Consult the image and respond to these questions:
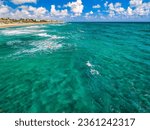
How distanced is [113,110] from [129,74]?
764 cm

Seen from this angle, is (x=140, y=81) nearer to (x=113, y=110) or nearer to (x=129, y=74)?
(x=129, y=74)

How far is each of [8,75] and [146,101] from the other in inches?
507

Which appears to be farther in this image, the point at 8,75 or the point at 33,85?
the point at 8,75

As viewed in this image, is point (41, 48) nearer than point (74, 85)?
No

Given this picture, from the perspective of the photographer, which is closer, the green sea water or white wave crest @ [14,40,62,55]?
the green sea water

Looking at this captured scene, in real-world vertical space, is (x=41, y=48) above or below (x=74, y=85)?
below

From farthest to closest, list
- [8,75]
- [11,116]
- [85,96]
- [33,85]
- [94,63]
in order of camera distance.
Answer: [94,63]
[8,75]
[33,85]
[85,96]
[11,116]

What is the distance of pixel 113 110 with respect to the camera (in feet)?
40.7

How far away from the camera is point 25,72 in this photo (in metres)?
20.0

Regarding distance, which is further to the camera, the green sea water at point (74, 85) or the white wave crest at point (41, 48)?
the white wave crest at point (41, 48)

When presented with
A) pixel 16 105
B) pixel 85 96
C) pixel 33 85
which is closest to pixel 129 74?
pixel 85 96

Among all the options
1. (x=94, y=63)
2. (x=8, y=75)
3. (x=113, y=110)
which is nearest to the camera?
(x=113, y=110)

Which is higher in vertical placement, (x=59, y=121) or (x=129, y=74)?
(x=59, y=121)

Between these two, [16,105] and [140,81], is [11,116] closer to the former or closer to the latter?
[16,105]
